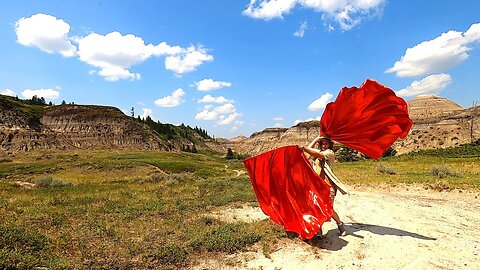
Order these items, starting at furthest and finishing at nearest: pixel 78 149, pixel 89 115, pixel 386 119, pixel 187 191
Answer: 1. pixel 89 115
2. pixel 78 149
3. pixel 187 191
4. pixel 386 119

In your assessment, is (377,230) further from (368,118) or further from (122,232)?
(122,232)

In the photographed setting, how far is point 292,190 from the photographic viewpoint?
934 cm

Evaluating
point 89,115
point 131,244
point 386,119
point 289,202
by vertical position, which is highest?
point 89,115

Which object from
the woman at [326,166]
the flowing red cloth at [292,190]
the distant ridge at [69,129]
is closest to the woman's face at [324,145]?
the woman at [326,166]

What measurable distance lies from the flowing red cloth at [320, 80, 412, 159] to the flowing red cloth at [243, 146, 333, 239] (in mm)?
1405

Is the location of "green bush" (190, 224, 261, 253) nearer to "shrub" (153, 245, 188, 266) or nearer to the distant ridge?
"shrub" (153, 245, 188, 266)

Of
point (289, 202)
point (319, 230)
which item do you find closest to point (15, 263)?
point (289, 202)

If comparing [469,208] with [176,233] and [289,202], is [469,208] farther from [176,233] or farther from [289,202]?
[176,233]

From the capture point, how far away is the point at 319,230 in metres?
8.98

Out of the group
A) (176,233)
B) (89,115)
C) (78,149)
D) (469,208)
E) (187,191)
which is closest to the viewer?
(176,233)

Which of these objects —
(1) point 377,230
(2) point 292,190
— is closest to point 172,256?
(2) point 292,190

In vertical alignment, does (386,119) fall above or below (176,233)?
above

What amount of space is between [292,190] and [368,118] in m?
2.99

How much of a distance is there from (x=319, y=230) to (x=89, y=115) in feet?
390
